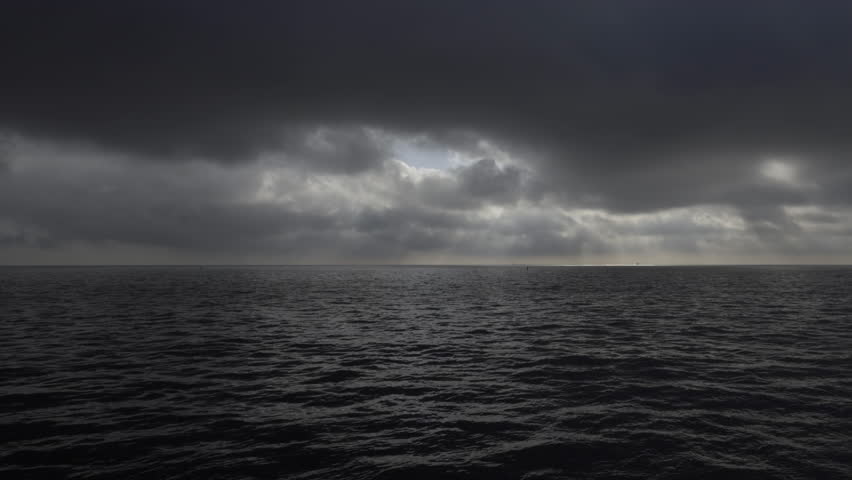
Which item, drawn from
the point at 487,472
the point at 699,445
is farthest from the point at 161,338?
the point at 699,445

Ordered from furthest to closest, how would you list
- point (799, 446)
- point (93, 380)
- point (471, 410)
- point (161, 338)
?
point (161, 338), point (93, 380), point (471, 410), point (799, 446)

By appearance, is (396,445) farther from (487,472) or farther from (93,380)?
(93,380)

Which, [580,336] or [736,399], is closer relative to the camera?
[736,399]

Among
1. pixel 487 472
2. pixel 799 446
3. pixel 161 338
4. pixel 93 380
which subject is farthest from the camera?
pixel 161 338

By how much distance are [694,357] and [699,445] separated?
14364mm

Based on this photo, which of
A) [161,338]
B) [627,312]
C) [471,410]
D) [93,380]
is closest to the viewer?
→ [471,410]

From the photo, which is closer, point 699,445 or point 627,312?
point 699,445

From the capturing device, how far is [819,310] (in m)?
49.9

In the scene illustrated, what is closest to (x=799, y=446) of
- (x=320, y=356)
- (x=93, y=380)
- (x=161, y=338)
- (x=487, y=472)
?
(x=487, y=472)

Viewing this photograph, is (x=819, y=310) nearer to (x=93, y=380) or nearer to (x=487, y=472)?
(x=487, y=472)

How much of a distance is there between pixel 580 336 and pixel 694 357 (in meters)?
8.46

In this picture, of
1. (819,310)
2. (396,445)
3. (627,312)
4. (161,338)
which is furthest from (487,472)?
(819,310)

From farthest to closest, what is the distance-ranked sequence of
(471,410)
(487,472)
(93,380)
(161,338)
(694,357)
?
(161,338) → (694,357) → (93,380) → (471,410) → (487,472)

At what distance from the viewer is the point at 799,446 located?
1343 centimetres
